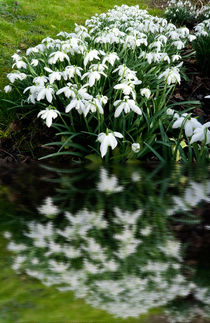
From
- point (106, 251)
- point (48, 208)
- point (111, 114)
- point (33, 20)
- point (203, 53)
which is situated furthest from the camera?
point (33, 20)

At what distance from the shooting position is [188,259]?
73cm

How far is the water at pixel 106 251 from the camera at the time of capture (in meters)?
0.60

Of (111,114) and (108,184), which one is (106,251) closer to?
(108,184)

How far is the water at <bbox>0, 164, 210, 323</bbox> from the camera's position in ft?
1.98

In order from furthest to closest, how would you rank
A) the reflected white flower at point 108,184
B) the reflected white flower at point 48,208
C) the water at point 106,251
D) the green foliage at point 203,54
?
the green foliage at point 203,54, the reflected white flower at point 108,184, the reflected white flower at point 48,208, the water at point 106,251

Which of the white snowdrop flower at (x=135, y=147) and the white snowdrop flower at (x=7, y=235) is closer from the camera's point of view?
the white snowdrop flower at (x=7, y=235)

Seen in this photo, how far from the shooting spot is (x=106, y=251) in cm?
75

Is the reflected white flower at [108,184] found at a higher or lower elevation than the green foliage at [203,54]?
lower

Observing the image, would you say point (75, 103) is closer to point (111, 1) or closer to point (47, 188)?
point (47, 188)

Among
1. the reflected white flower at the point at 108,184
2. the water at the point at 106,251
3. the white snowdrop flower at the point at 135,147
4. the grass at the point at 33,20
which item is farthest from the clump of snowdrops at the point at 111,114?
the grass at the point at 33,20

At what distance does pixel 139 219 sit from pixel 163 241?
0.11 m

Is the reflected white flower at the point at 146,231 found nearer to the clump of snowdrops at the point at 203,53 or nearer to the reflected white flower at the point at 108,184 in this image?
the reflected white flower at the point at 108,184

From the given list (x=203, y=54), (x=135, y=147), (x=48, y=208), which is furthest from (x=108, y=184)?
(x=203, y=54)

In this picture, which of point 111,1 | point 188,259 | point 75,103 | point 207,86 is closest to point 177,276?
point 188,259
